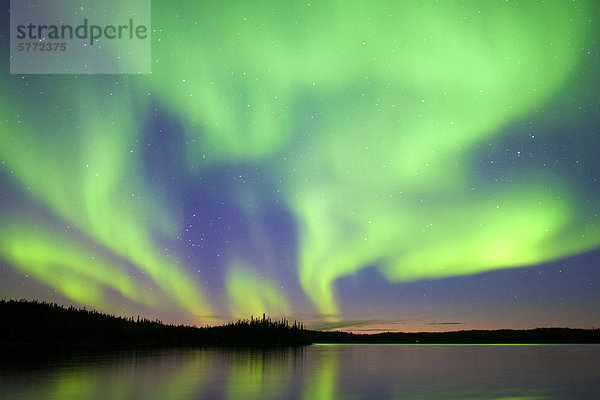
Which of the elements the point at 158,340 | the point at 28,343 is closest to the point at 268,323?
the point at 158,340

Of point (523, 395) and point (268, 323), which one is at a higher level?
point (523, 395)

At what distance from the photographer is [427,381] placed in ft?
138

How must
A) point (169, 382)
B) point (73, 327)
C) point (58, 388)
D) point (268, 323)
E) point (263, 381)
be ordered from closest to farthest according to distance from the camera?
point (58, 388) → point (169, 382) → point (263, 381) → point (73, 327) → point (268, 323)

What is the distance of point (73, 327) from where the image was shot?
145250 mm

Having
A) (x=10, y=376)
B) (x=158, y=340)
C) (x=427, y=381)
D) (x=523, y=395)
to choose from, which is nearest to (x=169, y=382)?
(x=10, y=376)

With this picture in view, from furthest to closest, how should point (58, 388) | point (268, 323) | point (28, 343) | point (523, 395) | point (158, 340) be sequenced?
point (268, 323) → point (158, 340) → point (28, 343) → point (523, 395) → point (58, 388)

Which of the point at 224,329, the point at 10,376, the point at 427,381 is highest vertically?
the point at 10,376

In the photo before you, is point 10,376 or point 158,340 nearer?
point 10,376

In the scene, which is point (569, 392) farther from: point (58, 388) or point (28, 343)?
point (28, 343)

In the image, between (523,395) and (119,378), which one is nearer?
(523,395)

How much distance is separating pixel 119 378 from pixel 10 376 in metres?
7.79

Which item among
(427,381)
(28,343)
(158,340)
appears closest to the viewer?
(427,381)

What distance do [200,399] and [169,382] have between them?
30.7 feet

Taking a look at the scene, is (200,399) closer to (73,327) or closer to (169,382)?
(169,382)
